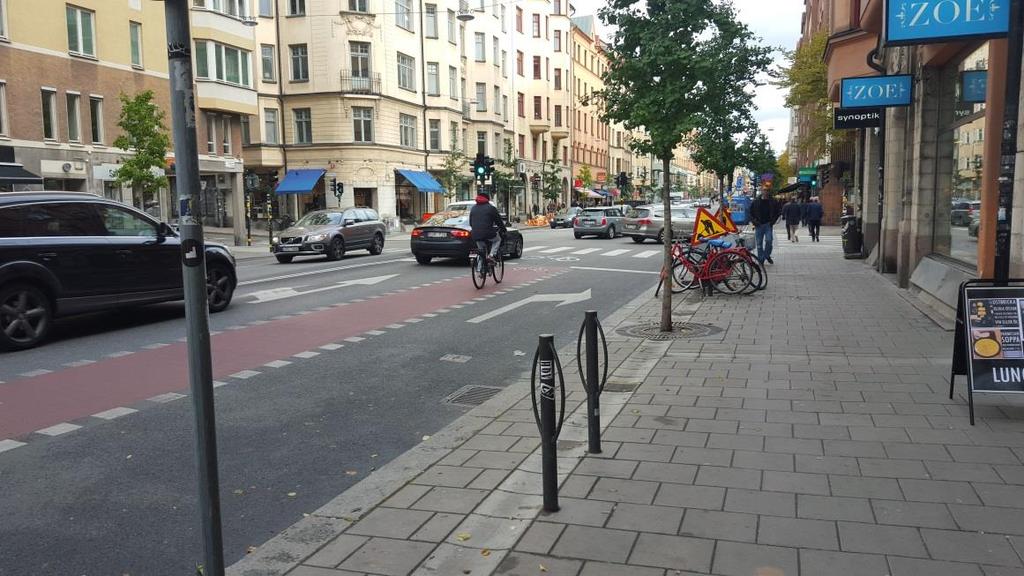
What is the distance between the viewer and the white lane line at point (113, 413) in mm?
6207

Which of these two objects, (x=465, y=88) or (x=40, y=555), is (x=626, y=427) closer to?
(x=40, y=555)

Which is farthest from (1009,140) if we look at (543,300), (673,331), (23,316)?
(23,316)

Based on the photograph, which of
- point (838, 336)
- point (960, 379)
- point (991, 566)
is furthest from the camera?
point (838, 336)

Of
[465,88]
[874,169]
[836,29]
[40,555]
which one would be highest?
[465,88]

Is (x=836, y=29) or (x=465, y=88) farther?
(x=465, y=88)

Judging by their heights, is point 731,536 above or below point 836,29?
below

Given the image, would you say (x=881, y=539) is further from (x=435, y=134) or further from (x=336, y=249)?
(x=435, y=134)

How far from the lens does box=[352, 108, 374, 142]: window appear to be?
45031mm

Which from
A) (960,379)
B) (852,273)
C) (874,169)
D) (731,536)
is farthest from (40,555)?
(874,169)

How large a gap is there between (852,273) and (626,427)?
12916mm

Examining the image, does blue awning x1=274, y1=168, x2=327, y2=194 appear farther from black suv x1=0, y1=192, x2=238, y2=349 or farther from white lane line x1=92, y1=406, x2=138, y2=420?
white lane line x1=92, y1=406, x2=138, y2=420

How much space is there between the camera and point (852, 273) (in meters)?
16.7

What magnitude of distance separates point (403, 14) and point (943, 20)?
43.2 metres

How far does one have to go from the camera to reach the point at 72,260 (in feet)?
31.5
